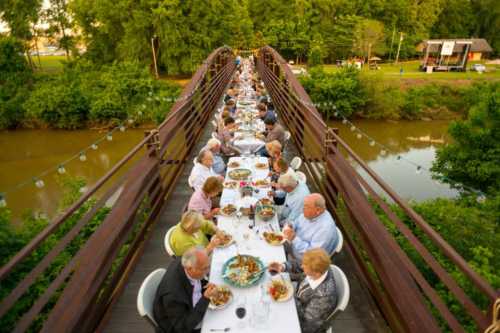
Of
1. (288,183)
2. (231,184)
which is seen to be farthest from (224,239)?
(231,184)

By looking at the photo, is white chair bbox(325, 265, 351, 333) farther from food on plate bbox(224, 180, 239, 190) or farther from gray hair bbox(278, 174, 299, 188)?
food on plate bbox(224, 180, 239, 190)

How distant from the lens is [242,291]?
104 inches

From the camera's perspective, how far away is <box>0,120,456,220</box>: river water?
16141mm

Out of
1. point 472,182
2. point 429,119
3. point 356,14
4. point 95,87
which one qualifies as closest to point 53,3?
point 95,87

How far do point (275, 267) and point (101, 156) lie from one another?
20.8 m

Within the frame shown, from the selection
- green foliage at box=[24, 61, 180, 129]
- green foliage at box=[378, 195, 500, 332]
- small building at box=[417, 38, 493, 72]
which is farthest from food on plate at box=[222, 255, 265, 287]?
small building at box=[417, 38, 493, 72]

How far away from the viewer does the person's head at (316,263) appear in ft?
8.04

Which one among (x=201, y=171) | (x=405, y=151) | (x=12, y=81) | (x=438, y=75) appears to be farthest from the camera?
(x=438, y=75)

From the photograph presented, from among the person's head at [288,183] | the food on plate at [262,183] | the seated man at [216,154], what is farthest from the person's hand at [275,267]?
the seated man at [216,154]

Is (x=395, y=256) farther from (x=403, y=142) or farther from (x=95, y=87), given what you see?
(x=95, y=87)

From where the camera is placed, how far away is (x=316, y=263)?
2.45 m

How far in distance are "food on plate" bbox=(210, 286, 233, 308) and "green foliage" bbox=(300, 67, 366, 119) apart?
83.4 ft

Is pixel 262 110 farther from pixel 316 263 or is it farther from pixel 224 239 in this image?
pixel 316 263

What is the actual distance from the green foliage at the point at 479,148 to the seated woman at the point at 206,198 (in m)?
14.2
